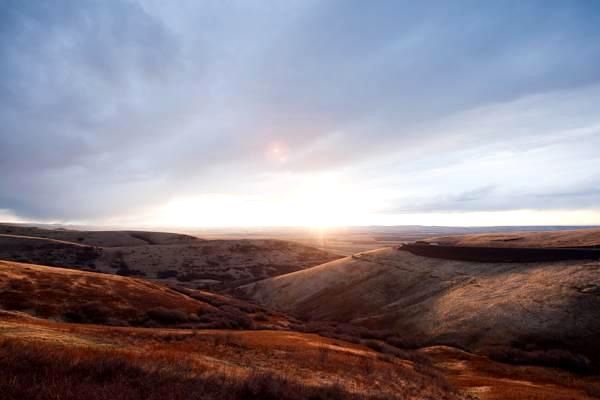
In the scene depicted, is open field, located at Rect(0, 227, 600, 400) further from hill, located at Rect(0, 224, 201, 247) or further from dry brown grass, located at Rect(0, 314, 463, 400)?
hill, located at Rect(0, 224, 201, 247)

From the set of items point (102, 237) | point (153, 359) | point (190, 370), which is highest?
point (153, 359)

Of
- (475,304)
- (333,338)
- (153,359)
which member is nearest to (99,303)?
(333,338)

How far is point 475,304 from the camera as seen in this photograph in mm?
39312

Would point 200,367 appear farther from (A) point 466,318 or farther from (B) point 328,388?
(A) point 466,318

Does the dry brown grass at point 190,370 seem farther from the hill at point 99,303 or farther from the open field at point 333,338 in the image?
the hill at point 99,303

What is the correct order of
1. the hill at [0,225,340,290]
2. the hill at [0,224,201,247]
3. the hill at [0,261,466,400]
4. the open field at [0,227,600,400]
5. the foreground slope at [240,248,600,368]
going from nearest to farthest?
the hill at [0,261,466,400] → the open field at [0,227,600,400] → the foreground slope at [240,248,600,368] → the hill at [0,225,340,290] → the hill at [0,224,201,247]

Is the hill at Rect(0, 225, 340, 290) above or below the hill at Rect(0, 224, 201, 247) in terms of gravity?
below

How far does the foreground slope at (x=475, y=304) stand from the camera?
3009 centimetres

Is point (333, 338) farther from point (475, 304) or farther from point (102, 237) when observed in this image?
point (102, 237)

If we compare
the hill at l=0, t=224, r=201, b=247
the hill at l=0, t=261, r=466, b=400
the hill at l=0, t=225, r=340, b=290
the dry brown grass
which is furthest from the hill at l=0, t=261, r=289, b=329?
the hill at l=0, t=224, r=201, b=247

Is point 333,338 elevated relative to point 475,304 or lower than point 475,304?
lower

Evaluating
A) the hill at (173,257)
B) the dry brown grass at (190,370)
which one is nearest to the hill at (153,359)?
the dry brown grass at (190,370)

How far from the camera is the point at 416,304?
1806 inches

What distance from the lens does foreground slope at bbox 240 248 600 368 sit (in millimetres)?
30094
